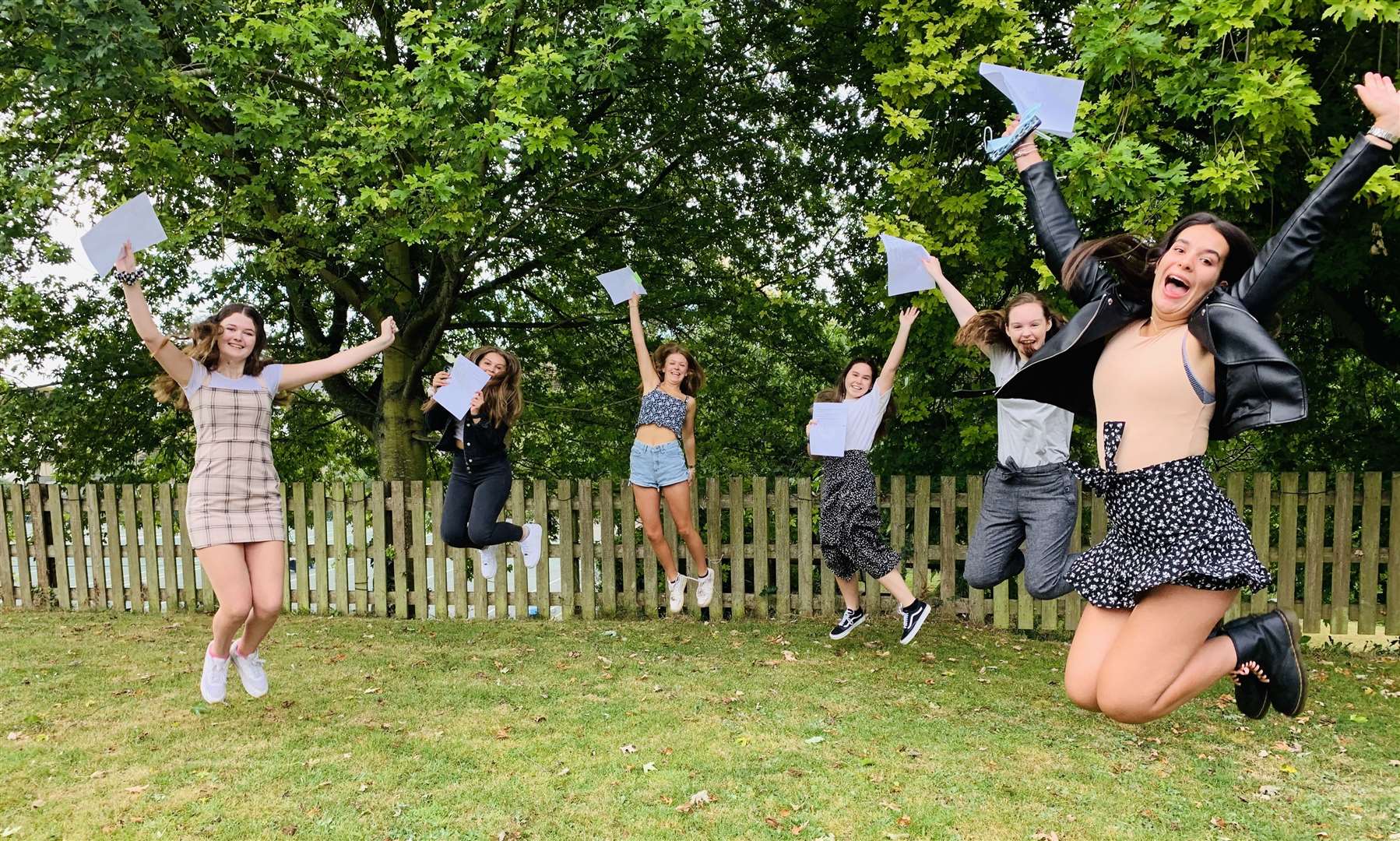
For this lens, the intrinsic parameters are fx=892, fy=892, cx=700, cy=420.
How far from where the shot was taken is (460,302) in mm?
10250

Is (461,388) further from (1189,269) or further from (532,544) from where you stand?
(1189,269)

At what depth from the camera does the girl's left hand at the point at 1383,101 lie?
8.61ft

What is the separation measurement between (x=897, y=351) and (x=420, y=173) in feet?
10.7

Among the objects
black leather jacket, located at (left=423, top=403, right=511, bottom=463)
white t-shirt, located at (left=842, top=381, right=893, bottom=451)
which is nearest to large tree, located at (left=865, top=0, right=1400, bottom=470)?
white t-shirt, located at (left=842, top=381, right=893, bottom=451)

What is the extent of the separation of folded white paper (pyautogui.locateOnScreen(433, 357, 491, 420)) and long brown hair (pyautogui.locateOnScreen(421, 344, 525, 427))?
43 centimetres

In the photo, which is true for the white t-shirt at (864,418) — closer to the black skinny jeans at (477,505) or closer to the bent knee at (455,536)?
the black skinny jeans at (477,505)

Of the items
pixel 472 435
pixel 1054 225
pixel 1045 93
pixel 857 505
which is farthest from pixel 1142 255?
pixel 472 435

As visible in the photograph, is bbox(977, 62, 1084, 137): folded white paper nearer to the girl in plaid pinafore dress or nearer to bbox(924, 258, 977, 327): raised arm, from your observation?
bbox(924, 258, 977, 327): raised arm

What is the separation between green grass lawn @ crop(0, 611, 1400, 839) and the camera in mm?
Answer: 3529

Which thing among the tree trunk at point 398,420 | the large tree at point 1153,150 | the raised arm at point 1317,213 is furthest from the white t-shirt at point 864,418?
the tree trunk at point 398,420

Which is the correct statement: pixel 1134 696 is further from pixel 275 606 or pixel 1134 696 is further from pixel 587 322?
pixel 587 322

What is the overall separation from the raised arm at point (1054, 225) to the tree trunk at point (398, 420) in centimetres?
730

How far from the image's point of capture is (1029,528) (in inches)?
203

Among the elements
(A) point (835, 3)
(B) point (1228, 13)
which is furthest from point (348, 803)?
(A) point (835, 3)
